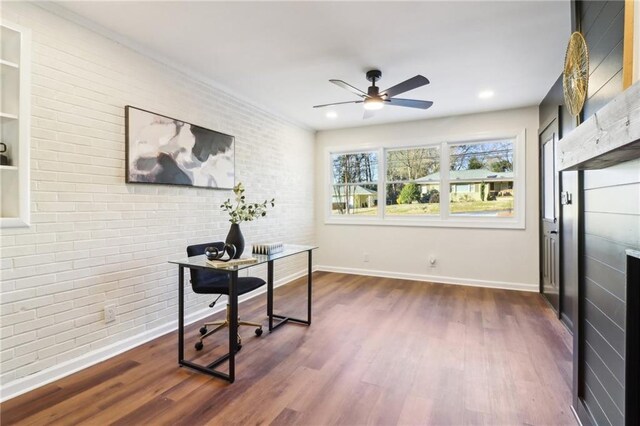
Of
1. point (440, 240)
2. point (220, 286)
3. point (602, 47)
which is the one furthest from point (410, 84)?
point (440, 240)

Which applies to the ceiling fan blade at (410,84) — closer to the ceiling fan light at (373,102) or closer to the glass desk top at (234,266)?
the ceiling fan light at (373,102)

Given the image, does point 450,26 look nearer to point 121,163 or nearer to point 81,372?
point 121,163

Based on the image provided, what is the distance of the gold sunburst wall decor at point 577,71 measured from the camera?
1.63 meters

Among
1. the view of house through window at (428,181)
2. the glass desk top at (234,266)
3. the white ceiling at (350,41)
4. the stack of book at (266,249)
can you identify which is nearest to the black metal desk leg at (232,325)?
the glass desk top at (234,266)

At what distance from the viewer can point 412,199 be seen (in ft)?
17.1

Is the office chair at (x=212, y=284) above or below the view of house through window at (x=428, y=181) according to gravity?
below

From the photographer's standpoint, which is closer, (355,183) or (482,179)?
(482,179)

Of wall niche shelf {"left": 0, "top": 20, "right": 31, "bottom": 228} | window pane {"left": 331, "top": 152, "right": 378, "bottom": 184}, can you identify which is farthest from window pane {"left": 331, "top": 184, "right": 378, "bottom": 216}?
wall niche shelf {"left": 0, "top": 20, "right": 31, "bottom": 228}

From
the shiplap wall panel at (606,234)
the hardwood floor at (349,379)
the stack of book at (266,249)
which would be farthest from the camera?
the stack of book at (266,249)

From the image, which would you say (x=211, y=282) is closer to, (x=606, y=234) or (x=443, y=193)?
(x=606, y=234)

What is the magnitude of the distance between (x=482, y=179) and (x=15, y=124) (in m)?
5.16

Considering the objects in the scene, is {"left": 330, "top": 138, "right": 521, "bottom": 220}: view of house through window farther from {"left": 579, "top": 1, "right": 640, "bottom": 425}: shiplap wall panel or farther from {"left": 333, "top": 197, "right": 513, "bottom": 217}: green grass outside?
{"left": 579, "top": 1, "right": 640, "bottom": 425}: shiplap wall panel

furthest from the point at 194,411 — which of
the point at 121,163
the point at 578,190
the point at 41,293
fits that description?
the point at 578,190

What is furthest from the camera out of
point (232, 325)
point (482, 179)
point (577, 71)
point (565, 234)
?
point (482, 179)
